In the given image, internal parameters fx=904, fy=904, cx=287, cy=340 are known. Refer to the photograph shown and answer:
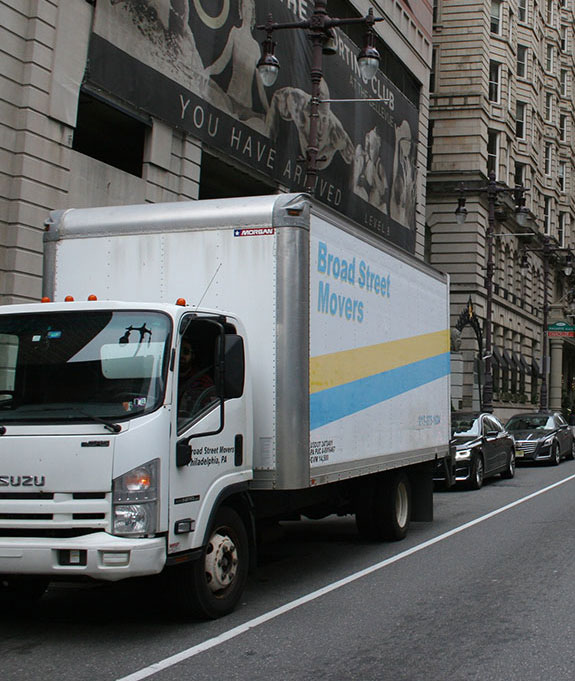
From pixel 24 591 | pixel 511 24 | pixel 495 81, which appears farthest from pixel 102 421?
pixel 511 24

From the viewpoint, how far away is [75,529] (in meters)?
6.10

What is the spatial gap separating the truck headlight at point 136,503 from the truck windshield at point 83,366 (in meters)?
0.41

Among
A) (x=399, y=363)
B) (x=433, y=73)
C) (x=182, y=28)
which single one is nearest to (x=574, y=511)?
(x=399, y=363)

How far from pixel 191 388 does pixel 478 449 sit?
13.0m

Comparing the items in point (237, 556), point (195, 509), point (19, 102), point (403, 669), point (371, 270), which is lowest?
point (403, 669)

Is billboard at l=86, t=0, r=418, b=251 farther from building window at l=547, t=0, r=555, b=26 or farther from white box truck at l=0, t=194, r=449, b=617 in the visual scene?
building window at l=547, t=0, r=555, b=26

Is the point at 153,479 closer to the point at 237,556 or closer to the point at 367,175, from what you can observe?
the point at 237,556

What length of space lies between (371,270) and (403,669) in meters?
4.83

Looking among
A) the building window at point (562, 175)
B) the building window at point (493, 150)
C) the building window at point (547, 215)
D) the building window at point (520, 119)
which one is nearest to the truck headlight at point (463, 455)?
the building window at point (493, 150)

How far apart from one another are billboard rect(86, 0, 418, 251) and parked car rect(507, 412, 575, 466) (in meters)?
8.99

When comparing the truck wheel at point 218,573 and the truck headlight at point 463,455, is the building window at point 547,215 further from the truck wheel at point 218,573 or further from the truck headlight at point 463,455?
the truck wheel at point 218,573

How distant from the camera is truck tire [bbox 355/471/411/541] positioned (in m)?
10.8

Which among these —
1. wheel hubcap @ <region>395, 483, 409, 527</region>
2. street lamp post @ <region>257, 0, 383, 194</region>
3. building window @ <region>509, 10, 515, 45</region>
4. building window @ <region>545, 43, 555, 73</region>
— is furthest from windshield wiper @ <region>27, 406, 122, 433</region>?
building window @ <region>545, 43, 555, 73</region>

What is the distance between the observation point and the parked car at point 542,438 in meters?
25.5
